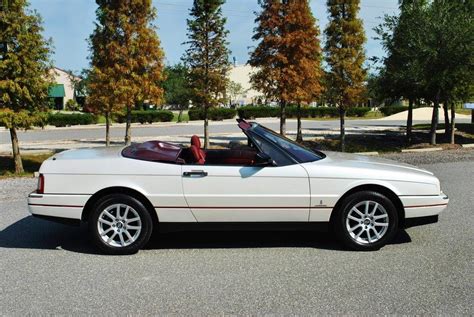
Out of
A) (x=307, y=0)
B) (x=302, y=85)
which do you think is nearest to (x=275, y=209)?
(x=302, y=85)

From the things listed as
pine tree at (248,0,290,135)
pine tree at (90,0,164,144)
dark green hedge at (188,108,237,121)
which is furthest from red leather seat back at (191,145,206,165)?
dark green hedge at (188,108,237,121)

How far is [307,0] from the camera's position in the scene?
684 inches

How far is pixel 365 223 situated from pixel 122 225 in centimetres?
254

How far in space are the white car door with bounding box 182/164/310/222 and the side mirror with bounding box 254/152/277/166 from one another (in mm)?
42

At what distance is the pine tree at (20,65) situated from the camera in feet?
37.5

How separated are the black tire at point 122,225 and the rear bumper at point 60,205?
0.14m

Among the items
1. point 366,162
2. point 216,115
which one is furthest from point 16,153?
point 216,115

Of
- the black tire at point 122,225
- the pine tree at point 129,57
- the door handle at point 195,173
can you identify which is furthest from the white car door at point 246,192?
the pine tree at point 129,57

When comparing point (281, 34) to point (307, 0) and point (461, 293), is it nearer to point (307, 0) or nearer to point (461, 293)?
point (307, 0)

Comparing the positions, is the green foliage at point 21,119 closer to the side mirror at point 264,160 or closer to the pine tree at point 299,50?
the pine tree at point 299,50

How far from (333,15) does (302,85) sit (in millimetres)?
2927

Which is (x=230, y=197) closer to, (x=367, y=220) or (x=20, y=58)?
(x=367, y=220)

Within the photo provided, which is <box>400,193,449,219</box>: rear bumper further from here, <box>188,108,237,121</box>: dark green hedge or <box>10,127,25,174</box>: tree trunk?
<box>188,108,237,121</box>: dark green hedge

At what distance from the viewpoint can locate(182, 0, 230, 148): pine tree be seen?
54.7 feet
